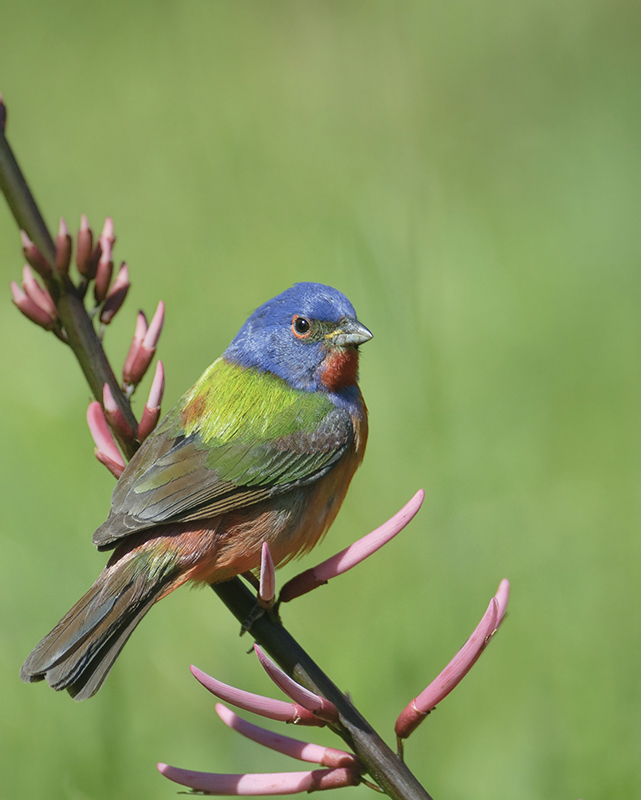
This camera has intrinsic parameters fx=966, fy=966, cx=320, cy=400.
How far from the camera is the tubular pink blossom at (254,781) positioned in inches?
60.4

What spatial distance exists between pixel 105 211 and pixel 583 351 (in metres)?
3.18

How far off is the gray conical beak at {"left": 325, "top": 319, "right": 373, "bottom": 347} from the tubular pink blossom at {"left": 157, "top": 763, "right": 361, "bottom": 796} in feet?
4.01

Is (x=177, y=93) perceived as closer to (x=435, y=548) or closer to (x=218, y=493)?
(x=435, y=548)

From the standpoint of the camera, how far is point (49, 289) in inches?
76.3

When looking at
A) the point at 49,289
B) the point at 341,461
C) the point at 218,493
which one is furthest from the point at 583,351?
the point at 49,289

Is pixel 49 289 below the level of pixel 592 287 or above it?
above

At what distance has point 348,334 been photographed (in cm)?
257

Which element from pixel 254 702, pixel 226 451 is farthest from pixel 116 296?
pixel 254 702

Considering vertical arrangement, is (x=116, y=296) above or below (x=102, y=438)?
above

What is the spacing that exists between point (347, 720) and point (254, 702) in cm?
21

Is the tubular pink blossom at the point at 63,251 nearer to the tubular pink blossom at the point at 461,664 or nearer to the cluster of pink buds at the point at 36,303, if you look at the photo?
the cluster of pink buds at the point at 36,303

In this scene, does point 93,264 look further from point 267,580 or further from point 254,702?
point 254,702

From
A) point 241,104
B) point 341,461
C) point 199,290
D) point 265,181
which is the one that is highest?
point 241,104

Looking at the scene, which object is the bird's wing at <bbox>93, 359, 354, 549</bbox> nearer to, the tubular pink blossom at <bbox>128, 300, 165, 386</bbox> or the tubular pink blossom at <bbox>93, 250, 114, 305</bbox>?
the tubular pink blossom at <bbox>128, 300, 165, 386</bbox>
